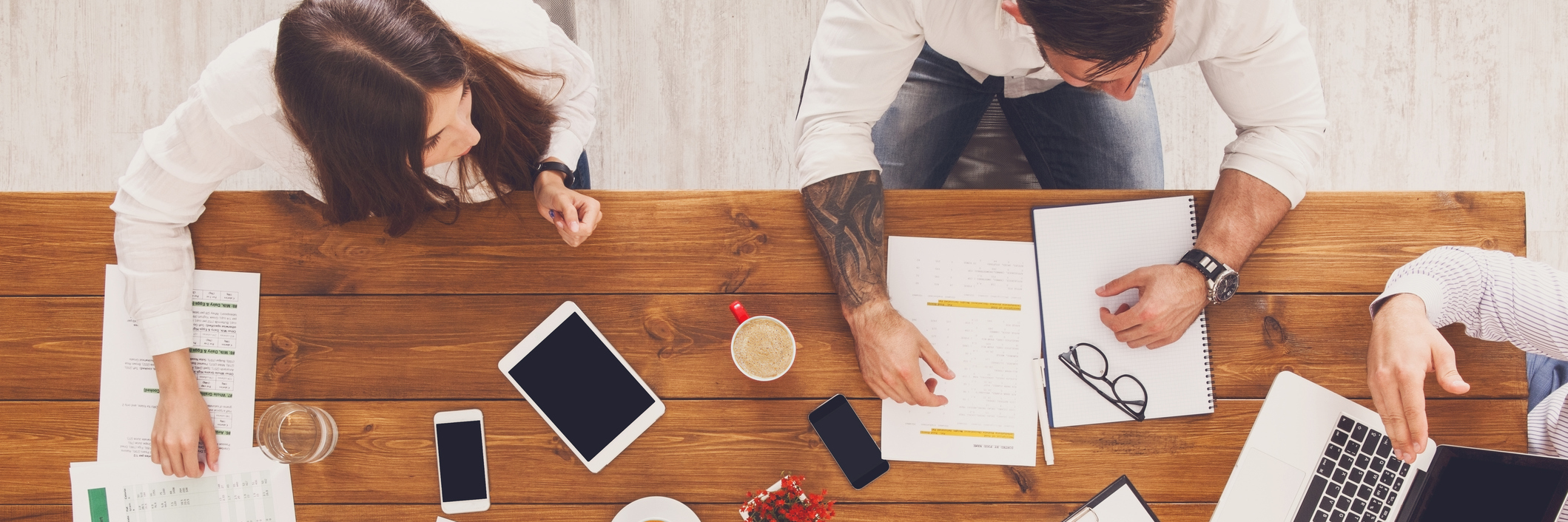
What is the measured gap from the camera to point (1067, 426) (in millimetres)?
1171

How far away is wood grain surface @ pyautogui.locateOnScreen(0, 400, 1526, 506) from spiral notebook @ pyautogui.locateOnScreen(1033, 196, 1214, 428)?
45 mm

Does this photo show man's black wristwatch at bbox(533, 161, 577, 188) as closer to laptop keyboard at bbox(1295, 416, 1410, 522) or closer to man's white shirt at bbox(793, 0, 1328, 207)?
man's white shirt at bbox(793, 0, 1328, 207)

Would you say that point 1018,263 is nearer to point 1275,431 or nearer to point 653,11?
point 1275,431

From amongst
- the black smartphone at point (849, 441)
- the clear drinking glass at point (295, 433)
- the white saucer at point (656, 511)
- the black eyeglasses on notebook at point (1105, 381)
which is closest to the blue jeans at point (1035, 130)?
the black eyeglasses on notebook at point (1105, 381)

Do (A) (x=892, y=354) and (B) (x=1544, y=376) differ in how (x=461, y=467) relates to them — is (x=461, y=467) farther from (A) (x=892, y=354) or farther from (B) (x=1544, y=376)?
(B) (x=1544, y=376)

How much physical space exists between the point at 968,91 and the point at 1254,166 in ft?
1.66

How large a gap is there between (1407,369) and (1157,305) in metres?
0.34

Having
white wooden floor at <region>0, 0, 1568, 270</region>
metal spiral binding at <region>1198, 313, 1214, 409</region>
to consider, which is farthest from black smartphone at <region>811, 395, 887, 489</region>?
white wooden floor at <region>0, 0, 1568, 270</region>

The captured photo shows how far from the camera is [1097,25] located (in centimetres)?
84

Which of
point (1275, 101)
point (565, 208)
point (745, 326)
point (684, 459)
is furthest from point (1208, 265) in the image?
point (565, 208)

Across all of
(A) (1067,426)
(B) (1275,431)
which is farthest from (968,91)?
(B) (1275,431)

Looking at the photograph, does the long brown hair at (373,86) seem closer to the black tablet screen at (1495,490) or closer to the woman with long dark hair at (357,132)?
the woman with long dark hair at (357,132)

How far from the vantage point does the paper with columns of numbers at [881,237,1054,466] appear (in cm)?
117

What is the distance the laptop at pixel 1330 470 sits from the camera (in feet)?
3.66
